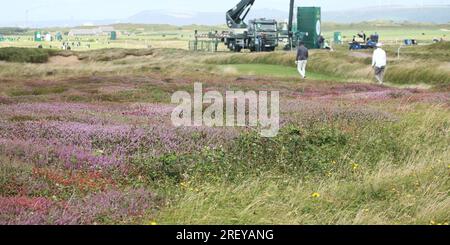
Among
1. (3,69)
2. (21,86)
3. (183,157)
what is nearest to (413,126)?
(183,157)

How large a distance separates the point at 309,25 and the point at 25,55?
1366 inches

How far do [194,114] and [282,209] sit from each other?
8727 millimetres

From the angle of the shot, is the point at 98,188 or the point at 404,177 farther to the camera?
the point at 404,177

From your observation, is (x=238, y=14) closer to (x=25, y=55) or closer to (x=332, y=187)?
(x=25, y=55)

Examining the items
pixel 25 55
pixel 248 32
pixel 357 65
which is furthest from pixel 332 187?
pixel 248 32

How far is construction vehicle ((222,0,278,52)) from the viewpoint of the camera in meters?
79.8

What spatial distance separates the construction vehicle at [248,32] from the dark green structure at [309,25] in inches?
145

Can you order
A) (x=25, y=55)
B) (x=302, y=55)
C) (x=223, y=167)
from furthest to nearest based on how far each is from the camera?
(x=25, y=55) < (x=302, y=55) < (x=223, y=167)

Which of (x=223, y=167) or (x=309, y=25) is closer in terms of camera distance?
(x=223, y=167)

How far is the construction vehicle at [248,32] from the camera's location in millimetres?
79812

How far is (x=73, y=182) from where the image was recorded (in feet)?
30.7

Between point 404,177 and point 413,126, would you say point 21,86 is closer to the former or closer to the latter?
point 413,126

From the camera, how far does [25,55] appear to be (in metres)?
66.0
